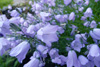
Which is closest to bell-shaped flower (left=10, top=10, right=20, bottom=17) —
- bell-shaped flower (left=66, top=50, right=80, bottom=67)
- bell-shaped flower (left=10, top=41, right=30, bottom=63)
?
bell-shaped flower (left=10, top=41, right=30, bottom=63)

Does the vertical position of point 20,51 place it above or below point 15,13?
below

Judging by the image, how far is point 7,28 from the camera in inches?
34.8

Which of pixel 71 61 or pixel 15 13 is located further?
pixel 15 13

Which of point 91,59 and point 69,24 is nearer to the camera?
point 91,59

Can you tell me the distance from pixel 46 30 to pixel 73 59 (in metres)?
0.29

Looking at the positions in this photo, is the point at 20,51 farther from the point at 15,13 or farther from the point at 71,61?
the point at 15,13

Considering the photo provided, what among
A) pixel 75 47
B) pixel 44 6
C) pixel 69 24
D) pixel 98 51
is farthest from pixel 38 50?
pixel 44 6

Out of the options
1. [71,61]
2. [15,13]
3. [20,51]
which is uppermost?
[15,13]

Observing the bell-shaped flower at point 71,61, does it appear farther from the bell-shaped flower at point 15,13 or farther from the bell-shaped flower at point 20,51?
the bell-shaped flower at point 15,13

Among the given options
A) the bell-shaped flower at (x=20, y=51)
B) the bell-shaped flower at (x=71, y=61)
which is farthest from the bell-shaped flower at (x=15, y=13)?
the bell-shaped flower at (x=71, y=61)

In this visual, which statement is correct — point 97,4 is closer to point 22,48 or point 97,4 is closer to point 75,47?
point 75,47

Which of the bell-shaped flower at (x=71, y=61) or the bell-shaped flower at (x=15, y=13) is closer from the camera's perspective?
the bell-shaped flower at (x=71, y=61)

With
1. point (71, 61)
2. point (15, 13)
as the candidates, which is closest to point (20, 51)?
point (71, 61)

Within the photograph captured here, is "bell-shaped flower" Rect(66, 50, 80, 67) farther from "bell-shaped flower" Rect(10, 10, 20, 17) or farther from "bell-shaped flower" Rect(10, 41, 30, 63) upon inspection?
"bell-shaped flower" Rect(10, 10, 20, 17)
